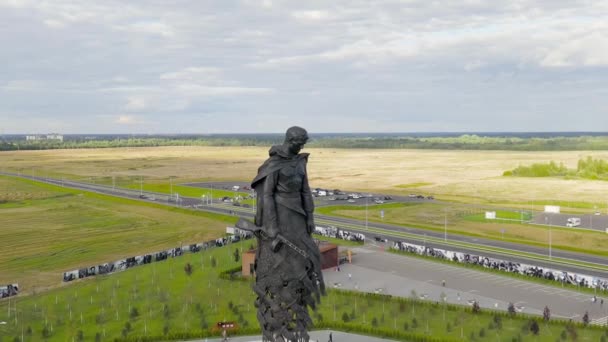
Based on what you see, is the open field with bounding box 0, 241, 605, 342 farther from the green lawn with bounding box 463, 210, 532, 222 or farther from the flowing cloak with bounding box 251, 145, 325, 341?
the green lawn with bounding box 463, 210, 532, 222

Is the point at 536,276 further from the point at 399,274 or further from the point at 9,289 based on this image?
the point at 9,289

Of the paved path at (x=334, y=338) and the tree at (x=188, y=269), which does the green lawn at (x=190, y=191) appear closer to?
the tree at (x=188, y=269)

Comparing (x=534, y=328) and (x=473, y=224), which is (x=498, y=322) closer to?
(x=534, y=328)

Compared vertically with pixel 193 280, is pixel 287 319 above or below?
above

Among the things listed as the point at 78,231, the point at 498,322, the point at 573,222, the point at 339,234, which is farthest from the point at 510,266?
the point at 78,231

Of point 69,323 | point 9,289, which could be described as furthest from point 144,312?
point 9,289

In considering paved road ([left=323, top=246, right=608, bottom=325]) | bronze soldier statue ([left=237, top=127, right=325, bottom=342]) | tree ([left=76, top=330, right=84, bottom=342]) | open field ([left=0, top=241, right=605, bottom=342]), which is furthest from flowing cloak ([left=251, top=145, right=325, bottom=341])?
paved road ([left=323, top=246, right=608, bottom=325])
